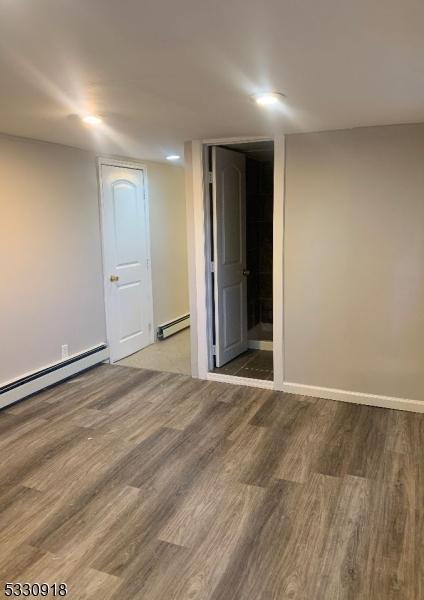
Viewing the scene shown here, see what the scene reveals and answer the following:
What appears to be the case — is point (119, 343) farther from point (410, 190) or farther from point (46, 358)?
point (410, 190)

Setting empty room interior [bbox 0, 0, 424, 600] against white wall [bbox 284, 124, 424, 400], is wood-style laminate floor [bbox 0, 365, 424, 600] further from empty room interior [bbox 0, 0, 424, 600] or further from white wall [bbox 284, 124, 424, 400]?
white wall [bbox 284, 124, 424, 400]

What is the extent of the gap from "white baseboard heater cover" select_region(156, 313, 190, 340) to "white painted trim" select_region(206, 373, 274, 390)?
1546mm

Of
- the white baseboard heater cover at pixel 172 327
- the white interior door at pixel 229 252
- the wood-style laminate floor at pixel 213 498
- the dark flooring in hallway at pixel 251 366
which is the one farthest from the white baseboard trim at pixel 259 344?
the wood-style laminate floor at pixel 213 498

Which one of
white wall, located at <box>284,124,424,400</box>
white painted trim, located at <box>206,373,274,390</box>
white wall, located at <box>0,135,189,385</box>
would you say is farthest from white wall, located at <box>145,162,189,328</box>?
white wall, located at <box>284,124,424,400</box>

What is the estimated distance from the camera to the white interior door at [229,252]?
4195 mm

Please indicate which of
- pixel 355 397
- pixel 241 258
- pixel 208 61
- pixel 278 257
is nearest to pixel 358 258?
pixel 278 257

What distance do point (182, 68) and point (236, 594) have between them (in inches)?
87.6

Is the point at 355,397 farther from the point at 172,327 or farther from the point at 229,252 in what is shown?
the point at 172,327

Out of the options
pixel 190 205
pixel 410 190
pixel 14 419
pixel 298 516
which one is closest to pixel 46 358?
pixel 14 419

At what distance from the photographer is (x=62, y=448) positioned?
10.0 ft

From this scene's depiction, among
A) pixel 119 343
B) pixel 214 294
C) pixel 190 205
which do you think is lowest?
pixel 119 343

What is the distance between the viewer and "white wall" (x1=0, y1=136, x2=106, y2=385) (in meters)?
3.59

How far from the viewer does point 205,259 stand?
409 centimetres

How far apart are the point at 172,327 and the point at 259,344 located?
4.13 feet
